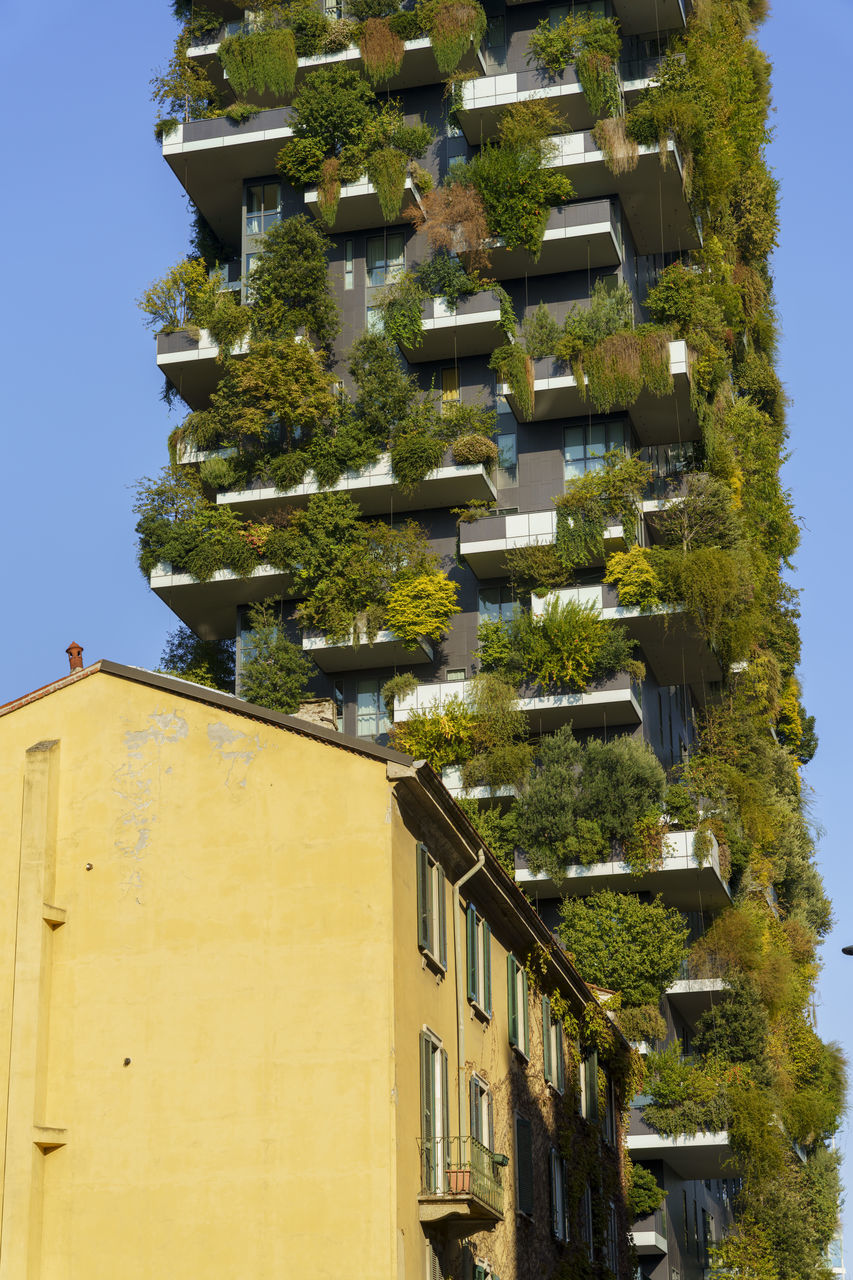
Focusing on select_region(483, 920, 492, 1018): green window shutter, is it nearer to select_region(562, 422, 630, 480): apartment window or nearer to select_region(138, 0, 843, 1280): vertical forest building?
select_region(138, 0, 843, 1280): vertical forest building

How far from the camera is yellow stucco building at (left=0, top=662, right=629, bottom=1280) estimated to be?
2377cm

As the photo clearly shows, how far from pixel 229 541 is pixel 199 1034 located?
27987mm

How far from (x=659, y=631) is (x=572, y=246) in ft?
35.8

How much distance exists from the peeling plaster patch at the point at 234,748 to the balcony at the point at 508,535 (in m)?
23.9

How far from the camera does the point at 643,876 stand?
46.8 meters

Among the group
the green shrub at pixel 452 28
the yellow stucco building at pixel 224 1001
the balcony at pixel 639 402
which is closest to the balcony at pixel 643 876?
the balcony at pixel 639 402

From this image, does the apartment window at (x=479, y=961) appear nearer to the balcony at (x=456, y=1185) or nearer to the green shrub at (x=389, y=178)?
the balcony at (x=456, y=1185)

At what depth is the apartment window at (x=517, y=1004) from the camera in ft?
106

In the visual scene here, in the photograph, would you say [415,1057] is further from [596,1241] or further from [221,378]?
[221,378]

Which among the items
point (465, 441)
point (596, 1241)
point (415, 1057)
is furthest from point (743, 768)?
point (415, 1057)

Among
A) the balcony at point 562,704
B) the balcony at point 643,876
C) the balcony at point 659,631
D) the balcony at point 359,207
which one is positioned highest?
the balcony at point 359,207

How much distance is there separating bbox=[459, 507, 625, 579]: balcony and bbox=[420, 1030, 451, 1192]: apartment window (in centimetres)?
2416

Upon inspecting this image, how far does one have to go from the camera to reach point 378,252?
54.9 m

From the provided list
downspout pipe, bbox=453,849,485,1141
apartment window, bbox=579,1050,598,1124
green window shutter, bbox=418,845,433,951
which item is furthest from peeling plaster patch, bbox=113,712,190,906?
apartment window, bbox=579,1050,598,1124
